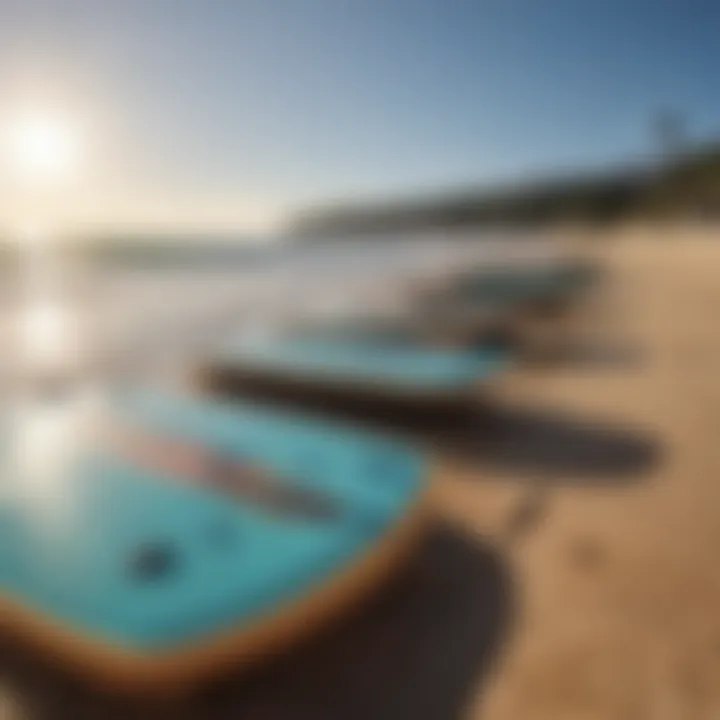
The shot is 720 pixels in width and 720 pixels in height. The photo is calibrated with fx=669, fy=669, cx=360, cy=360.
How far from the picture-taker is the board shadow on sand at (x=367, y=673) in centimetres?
256

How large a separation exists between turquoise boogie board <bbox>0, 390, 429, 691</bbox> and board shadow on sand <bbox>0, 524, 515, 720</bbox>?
0.49 ft

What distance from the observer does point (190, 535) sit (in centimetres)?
327

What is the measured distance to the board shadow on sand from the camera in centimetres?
256

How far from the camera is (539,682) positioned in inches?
105

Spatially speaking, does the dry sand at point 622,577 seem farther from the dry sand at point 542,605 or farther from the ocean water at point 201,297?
the ocean water at point 201,297

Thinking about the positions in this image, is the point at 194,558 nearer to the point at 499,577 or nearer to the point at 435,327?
the point at 499,577

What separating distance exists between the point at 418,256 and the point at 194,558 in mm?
29138

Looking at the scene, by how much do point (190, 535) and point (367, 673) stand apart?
1092mm

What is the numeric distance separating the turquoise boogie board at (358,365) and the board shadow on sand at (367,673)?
2758 millimetres

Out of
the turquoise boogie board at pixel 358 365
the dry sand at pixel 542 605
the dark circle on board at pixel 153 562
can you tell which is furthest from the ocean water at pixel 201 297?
the dark circle on board at pixel 153 562

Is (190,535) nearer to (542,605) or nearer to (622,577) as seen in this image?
(542,605)

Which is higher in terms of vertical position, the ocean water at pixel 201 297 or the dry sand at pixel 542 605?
the ocean water at pixel 201 297

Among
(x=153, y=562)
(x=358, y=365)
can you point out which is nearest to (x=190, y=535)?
(x=153, y=562)

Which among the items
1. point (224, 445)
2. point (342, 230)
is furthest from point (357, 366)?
point (342, 230)
